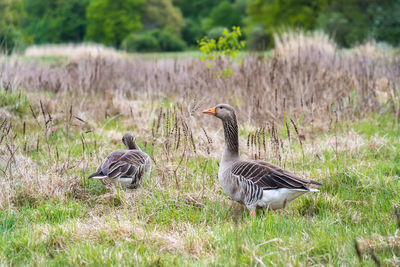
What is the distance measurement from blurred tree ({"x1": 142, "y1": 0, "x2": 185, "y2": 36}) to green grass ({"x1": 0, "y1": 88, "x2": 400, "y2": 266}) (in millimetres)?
61002

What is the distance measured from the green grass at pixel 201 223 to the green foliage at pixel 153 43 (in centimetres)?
3944

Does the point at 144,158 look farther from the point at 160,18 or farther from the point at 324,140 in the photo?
the point at 160,18

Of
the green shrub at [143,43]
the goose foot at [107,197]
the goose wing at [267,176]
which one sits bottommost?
the goose foot at [107,197]

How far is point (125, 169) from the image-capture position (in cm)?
474

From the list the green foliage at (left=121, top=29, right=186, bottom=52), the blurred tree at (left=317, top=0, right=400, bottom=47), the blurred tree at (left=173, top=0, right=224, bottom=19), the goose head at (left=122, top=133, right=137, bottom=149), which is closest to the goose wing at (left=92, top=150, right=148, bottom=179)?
the goose head at (left=122, top=133, right=137, bottom=149)

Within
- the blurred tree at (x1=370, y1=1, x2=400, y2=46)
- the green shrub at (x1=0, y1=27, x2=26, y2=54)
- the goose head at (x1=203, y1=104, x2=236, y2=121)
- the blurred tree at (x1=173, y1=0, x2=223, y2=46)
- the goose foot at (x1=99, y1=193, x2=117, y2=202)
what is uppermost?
the blurred tree at (x1=173, y1=0, x2=223, y2=46)

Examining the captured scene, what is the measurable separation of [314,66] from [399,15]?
1087 inches

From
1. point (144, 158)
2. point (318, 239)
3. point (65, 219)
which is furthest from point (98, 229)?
point (318, 239)

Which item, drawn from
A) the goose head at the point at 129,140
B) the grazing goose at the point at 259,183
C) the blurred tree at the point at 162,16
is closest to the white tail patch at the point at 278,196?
the grazing goose at the point at 259,183

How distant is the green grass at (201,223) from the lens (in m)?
3.18

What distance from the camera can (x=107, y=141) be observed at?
279 inches

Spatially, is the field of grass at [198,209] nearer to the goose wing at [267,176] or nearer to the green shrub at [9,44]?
the goose wing at [267,176]

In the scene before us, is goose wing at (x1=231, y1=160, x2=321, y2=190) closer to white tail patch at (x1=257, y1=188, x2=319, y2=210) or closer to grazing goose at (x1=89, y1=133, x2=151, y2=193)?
white tail patch at (x1=257, y1=188, x2=319, y2=210)

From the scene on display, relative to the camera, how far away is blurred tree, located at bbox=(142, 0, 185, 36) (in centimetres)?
6481
